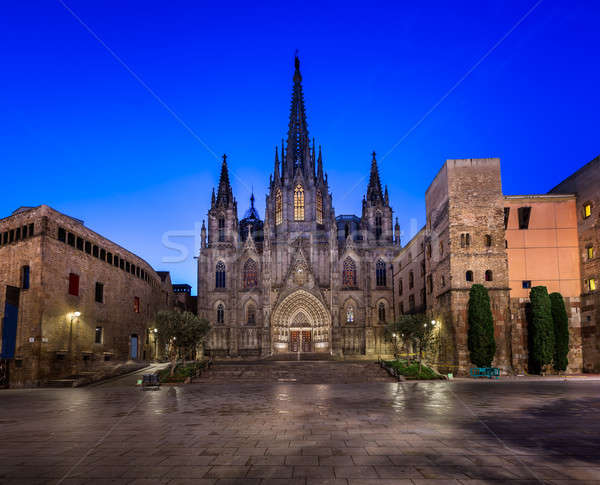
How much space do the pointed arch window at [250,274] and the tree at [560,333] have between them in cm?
3316

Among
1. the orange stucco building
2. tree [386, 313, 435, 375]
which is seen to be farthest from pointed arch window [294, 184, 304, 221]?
the orange stucco building

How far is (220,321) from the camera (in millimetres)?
55250

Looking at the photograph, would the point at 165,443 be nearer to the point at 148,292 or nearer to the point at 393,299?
the point at 148,292

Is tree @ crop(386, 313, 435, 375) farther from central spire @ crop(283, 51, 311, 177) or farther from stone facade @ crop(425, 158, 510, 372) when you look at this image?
central spire @ crop(283, 51, 311, 177)

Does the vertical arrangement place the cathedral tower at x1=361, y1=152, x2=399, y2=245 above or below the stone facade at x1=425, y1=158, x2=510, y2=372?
above

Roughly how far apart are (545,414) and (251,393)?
37.5ft

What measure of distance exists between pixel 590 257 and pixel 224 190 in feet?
138

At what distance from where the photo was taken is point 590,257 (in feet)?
100.0

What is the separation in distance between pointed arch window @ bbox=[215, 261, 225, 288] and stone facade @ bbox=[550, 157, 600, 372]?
122 feet

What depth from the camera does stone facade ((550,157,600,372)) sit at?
29.7 meters

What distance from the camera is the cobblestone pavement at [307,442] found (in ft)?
23.2

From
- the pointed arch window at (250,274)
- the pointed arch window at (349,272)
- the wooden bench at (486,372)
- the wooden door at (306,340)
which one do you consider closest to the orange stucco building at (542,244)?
the wooden bench at (486,372)

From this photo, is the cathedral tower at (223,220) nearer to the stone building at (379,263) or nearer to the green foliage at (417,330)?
the stone building at (379,263)

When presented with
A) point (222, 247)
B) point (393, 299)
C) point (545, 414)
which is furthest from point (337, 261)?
point (545, 414)
